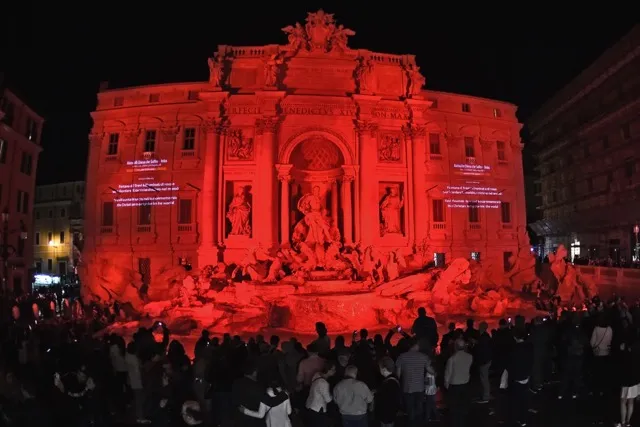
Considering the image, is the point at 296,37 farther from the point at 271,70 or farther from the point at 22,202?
the point at 22,202

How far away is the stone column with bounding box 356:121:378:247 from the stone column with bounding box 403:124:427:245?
8.95ft

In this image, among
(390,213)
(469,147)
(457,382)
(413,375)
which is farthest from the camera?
(469,147)

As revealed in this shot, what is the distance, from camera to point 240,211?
31406 mm

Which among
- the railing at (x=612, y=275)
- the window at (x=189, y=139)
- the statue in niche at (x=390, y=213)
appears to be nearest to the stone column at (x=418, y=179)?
the statue in niche at (x=390, y=213)

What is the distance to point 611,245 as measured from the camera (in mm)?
41469

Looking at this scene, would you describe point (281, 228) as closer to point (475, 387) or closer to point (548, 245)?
point (475, 387)

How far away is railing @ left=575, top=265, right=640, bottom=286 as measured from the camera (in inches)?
1079

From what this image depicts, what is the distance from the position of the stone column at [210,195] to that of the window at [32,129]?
590 inches

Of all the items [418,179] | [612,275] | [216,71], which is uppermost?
[216,71]

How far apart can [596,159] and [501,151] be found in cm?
1093

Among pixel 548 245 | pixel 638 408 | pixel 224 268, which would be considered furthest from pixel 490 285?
pixel 548 245

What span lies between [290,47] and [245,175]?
8.49 m

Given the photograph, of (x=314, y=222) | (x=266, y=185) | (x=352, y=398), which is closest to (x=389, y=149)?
(x=314, y=222)

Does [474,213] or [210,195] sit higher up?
[210,195]
